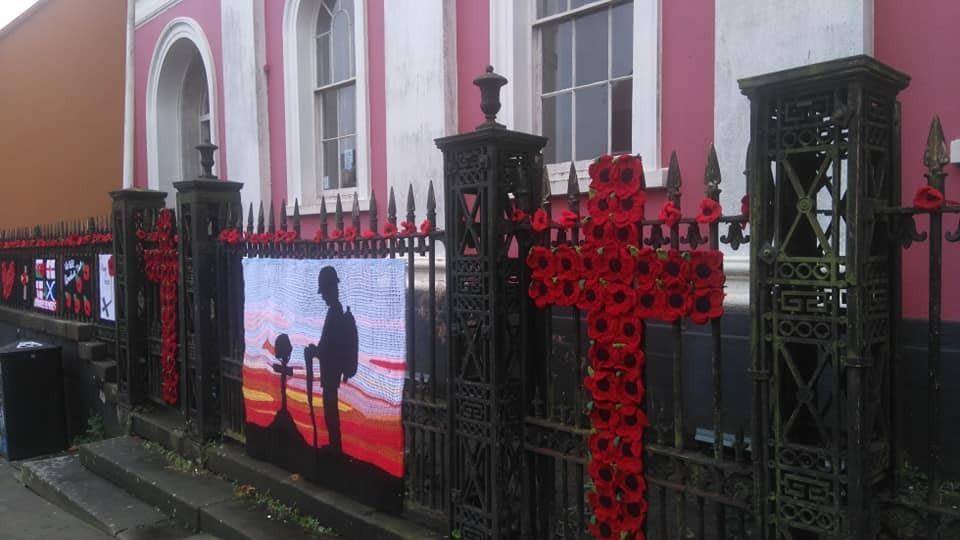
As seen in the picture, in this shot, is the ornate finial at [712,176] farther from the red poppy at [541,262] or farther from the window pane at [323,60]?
the window pane at [323,60]

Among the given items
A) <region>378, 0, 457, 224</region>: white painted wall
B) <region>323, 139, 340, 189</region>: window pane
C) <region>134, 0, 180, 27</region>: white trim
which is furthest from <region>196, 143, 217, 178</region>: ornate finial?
<region>134, 0, 180, 27</region>: white trim

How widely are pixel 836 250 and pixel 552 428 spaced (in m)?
1.57

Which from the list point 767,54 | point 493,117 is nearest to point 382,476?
point 493,117

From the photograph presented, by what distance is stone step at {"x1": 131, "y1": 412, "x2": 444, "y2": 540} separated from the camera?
4078mm

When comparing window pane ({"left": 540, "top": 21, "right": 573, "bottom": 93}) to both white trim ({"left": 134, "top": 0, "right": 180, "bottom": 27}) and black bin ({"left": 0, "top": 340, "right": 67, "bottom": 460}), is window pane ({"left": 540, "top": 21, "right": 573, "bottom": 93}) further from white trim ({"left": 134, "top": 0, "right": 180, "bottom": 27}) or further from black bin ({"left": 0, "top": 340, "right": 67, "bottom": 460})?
white trim ({"left": 134, "top": 0, "right": 180, "bottom": 27})

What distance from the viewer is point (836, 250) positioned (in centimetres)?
244

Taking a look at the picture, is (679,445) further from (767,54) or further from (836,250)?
(767,54)

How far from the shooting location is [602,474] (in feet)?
10.4

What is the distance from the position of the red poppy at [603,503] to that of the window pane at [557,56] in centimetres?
436

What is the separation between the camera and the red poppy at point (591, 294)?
3.13 meters

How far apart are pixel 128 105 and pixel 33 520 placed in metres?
9.30

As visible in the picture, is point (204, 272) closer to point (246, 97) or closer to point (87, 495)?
point (87, 495)

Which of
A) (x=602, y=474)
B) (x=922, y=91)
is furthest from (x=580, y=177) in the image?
(x=602, y=474)

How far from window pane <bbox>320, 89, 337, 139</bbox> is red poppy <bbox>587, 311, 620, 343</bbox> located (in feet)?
23.0
